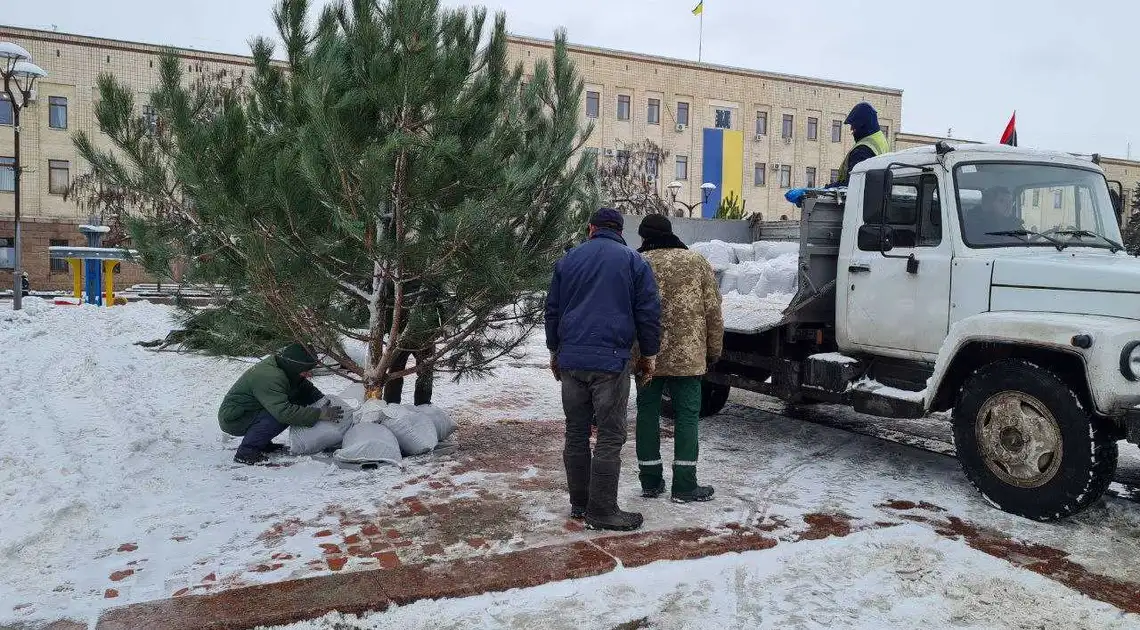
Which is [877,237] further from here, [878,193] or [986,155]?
[986,155]

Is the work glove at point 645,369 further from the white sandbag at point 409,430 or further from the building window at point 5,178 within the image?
the building window at point 5,178

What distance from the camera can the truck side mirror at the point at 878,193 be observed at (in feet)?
19.1

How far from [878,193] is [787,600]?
3204 millimetres

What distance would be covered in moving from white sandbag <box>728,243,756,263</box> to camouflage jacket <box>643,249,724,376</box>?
110 inches

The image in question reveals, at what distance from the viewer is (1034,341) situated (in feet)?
15.9

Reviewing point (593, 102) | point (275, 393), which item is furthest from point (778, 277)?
point (593, 102)

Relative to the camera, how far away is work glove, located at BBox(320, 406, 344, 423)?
602cm

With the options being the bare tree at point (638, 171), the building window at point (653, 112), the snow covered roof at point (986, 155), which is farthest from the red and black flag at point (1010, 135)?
the building window at point (653, 112)

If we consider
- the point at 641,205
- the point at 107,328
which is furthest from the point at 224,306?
the point at 641,205

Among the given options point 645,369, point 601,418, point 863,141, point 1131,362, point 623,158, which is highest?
point 623,158

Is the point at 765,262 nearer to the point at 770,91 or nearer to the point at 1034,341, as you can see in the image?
the point at 1034,341

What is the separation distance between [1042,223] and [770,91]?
44065mm

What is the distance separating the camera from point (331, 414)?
19.8ft

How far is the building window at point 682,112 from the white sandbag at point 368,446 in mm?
41442
